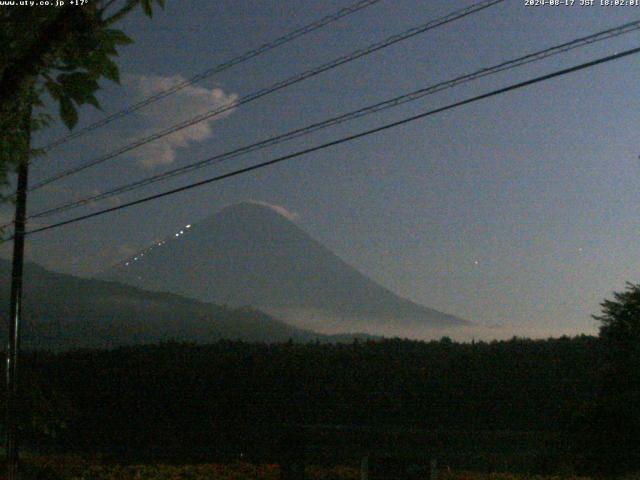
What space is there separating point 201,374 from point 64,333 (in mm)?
66300

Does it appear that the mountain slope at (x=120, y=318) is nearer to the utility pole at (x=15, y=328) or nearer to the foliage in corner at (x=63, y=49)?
→ the utility pole at (x=15, y=328)

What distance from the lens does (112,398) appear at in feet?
76.3

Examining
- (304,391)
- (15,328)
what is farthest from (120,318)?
(15,328)

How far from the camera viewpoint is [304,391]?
67.9 ft

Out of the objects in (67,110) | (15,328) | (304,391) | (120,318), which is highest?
(120,318)

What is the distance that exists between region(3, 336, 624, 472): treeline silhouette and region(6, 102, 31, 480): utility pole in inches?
162

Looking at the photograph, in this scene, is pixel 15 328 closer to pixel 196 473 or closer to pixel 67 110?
pixel 196 473

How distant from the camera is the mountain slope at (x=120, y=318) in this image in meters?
82.2

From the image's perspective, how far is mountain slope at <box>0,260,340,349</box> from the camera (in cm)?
8219

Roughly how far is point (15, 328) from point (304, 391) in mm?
8922

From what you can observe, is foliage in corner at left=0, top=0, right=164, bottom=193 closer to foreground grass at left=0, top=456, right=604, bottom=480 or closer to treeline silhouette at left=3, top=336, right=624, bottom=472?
foreground grass at left=0, top=456, right=604, bottom=480

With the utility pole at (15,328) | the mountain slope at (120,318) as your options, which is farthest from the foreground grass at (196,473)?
the mountain slope at (120,318)

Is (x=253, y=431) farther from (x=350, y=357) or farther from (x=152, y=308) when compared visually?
(x=152, y=308)

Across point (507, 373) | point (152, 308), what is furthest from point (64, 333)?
point (507, 373)
